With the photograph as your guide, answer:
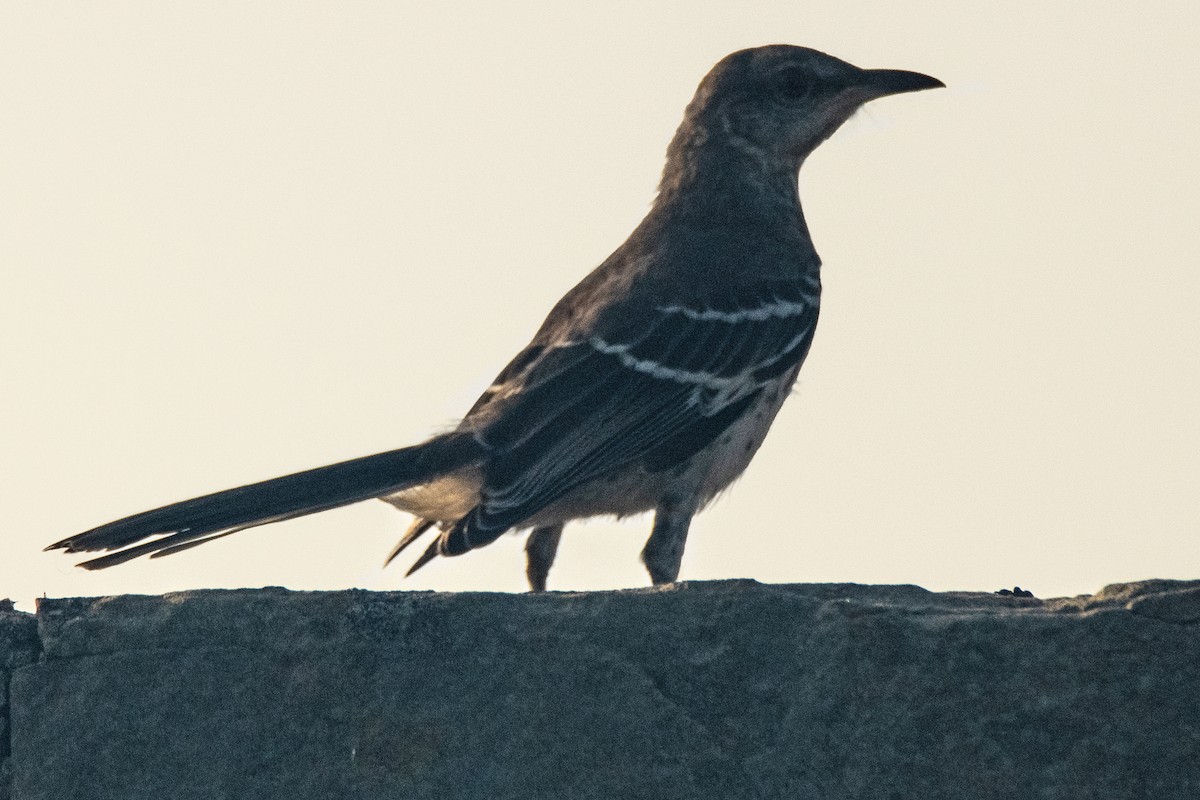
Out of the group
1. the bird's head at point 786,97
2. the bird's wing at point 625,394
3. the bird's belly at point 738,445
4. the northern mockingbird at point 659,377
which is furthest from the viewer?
the bird's head at point 786,97

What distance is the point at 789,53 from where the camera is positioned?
25.8ft

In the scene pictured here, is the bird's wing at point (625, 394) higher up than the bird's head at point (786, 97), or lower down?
lower down

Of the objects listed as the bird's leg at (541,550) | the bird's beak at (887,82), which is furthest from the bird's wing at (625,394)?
A: the bird's beak at (887,82)

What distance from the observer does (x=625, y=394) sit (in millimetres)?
6438

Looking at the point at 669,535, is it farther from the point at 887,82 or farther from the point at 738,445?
the point at 887,82

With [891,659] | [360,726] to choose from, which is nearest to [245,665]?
[360,726]

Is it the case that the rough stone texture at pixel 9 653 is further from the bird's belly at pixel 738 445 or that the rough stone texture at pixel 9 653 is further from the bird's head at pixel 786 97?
the bird's head at pixel 786 97

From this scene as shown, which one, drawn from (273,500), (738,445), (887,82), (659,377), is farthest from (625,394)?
(887,82)

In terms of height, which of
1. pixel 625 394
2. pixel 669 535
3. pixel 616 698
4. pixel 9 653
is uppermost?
pixel 625 394

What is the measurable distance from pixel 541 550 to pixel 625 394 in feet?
2.62

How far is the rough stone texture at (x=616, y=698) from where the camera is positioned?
13.0ft

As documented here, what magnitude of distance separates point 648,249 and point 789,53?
50.3 inches

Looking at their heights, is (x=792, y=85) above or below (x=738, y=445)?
above

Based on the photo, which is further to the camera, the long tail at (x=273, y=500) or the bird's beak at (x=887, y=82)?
the bird's beak at (x=887, y=82)
